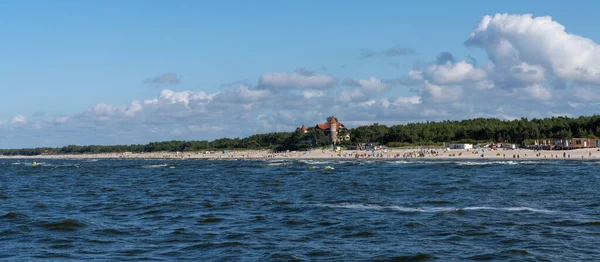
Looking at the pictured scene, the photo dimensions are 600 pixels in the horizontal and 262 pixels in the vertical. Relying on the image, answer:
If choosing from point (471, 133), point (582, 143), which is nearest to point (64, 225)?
point (582, 143)

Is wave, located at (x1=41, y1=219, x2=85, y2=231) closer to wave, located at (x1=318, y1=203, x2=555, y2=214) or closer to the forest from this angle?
wave, located at (x1=318, y1=203, x2=555, y2=214)

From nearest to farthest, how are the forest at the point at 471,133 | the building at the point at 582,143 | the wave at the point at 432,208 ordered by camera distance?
the wave at the point at 432,208 → the building at the point at 582,143 → the forest at the point at 471,133

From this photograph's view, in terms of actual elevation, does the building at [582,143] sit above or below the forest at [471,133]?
below

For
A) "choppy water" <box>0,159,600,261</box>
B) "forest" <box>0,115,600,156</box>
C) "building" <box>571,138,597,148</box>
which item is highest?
"forest" <box>0,115,600,156</box>

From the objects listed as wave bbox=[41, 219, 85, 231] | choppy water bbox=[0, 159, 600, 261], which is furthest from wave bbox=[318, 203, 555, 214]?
wave bbox=[41, 219, 85, 231]

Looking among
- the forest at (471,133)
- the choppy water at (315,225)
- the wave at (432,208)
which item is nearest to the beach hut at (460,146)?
the forest at (471,133)

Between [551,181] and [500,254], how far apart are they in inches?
1332

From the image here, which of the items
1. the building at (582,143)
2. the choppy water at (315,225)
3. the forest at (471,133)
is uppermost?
the forest at (471,133)

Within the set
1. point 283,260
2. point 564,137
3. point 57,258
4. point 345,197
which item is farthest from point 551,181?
point 564,137

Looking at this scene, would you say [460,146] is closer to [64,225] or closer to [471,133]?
[471,133]

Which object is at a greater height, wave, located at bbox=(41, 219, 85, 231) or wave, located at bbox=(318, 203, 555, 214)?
wave, located at bbox=(318, 203, 555, 214)

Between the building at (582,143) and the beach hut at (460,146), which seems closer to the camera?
the building at (582,143)

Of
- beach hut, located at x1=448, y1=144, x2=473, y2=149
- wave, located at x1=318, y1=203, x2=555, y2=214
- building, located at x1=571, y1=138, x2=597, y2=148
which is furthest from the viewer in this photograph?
beach hut, located at x1=448, y1=144, x2=473, y2=149

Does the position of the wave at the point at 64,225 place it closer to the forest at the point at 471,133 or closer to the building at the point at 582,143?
the building at the point at 582,143
